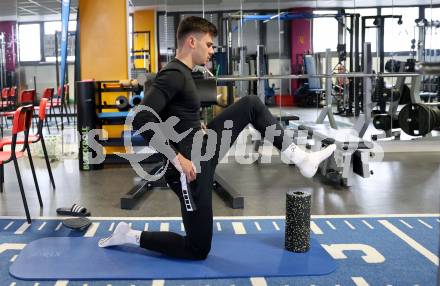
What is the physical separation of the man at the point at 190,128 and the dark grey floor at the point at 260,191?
1.05 meters

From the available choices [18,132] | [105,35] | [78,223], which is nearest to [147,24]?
[105,35]

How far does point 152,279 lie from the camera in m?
2.34

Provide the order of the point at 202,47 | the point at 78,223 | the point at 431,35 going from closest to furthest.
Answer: the point at 202,47, the point at 78,223, the point at 431,35

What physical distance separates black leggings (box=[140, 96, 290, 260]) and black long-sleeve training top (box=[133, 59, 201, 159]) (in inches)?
5.9

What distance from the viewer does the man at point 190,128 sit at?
2.21m

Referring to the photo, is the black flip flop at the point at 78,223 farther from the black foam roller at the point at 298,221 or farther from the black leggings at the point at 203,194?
the black foam roller at the point at 298,221

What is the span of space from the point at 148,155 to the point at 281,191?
2.02 metres

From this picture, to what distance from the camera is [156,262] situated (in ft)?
8.34

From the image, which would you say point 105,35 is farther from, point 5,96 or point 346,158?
point 5,96

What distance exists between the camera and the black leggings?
2363 mm

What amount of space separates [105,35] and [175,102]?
380 centimetres

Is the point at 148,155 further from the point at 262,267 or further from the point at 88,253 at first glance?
the point at 262,267

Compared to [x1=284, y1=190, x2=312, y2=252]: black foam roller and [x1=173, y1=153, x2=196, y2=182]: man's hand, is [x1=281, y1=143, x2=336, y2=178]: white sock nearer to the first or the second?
[x1=284, y1=190, x2=312, y2=252]: black foam roller

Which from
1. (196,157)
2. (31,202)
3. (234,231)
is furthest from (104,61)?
(196,157)
